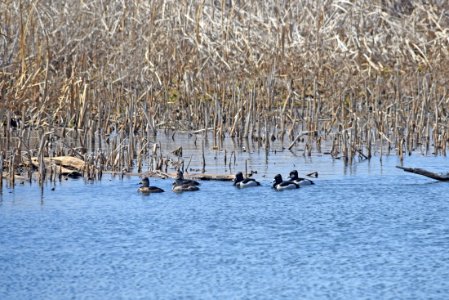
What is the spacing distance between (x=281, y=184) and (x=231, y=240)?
2.43 metres

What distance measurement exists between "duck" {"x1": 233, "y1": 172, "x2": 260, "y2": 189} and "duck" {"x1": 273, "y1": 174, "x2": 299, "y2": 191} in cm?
22

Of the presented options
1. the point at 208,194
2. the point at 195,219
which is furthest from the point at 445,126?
the point at 195,219

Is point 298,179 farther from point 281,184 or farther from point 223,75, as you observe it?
point 223,75

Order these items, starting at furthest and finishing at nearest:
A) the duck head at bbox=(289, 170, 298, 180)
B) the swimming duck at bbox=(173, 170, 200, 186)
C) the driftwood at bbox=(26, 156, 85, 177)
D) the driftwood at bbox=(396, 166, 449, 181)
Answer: the driftwood at bbox=(26, 156, 85, 177)
the duck head at bbox=(289, 170, 298, 180)
the driftwood at bbox=(396, 166, 449, 181)
the swimming duck at bbox=(173, 170, 200, 186)

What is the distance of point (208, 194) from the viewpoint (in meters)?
12.0

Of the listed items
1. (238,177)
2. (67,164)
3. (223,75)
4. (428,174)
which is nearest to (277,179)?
(238,177)

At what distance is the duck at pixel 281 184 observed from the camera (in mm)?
12109

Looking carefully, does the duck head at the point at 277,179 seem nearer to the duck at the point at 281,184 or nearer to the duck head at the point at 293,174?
the duck at the point at 281,184

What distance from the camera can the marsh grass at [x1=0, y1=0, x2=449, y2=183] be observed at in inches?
580

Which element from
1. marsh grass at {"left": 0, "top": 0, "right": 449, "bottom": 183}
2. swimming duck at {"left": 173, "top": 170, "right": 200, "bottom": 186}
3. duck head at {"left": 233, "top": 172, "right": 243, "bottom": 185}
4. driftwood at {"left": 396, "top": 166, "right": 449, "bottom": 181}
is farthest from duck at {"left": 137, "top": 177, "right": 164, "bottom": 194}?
driftwood at {"left": 396, "top": 166, "right": 449, "bottom": 181}

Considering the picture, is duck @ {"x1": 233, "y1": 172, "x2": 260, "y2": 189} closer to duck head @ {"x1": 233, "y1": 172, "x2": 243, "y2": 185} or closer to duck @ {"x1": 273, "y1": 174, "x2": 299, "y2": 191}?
duck head @ {"x1": 233, "y1": 172, "x2": 243, "y2": 185}

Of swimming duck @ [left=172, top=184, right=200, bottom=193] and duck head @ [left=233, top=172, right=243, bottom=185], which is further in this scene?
duck head @ [left=233, top=172, right=243, bottom=185]

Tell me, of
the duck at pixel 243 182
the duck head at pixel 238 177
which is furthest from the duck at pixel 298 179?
the duck head at pixel 238 177

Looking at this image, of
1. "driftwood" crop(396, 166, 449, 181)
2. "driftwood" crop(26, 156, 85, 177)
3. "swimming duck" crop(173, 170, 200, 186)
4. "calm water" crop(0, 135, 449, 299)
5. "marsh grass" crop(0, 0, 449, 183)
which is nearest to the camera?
"calm water" crop(0, 135, 449, 299)
